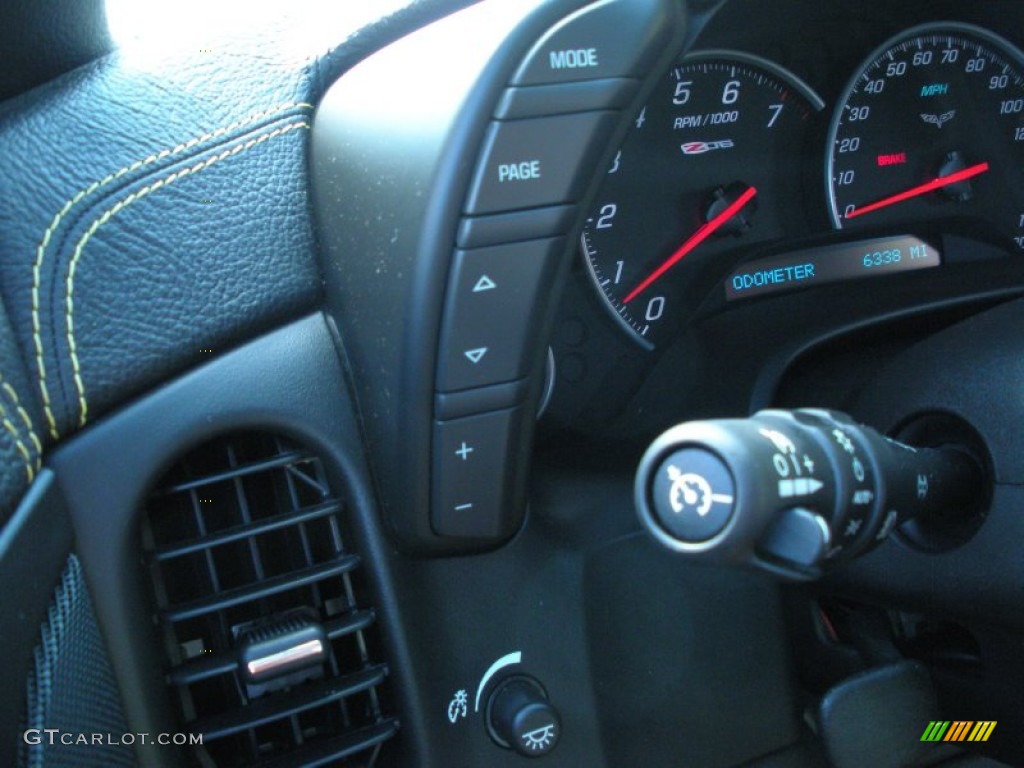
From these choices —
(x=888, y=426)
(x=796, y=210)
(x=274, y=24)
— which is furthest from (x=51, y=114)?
(x=796, y=210)

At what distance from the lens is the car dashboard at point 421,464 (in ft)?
3.28

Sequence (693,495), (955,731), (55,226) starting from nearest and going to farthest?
1. (693,495)
2. (55,226)
3. (955,731)

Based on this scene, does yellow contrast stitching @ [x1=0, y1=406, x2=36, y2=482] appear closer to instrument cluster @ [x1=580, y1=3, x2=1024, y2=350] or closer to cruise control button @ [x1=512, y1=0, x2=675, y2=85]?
cruise control button @ [x1=512, y1=0, x2=675, y2=85]

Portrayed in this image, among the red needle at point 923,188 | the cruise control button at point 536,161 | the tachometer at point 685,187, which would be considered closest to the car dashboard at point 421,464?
the cruise control button at point 536,161

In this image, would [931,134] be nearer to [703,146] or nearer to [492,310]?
[703,146]

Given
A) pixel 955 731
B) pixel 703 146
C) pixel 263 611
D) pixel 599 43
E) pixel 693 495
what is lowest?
pixel 955 731

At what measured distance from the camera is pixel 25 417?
989 mm

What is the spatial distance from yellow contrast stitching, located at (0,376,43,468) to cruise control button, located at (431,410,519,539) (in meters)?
0.37

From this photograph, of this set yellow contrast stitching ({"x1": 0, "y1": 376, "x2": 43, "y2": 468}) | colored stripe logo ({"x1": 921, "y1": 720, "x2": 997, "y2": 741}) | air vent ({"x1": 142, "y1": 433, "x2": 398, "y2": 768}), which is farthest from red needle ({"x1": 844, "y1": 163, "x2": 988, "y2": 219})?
yellow contrast stitching ({"x1": 0, "y1": 376, "x2": 43, "y2": 468})

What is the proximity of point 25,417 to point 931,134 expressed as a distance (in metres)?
1.50

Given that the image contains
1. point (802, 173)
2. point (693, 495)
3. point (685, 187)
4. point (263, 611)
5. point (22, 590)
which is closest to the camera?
point (693, 495)

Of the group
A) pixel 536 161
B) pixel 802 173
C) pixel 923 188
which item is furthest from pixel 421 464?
pixel 923 188

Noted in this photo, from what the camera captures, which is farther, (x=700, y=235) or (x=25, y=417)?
(x=700, y=235)

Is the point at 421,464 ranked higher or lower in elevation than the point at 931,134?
lower
